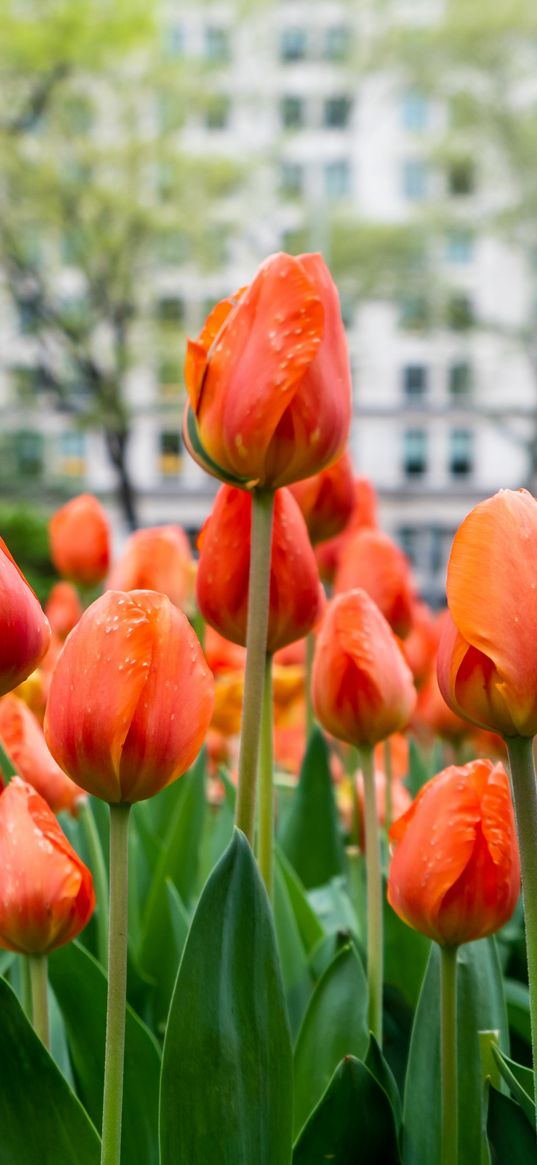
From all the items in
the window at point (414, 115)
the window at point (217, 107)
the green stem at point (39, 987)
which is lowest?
the green stem at point (39, 987)

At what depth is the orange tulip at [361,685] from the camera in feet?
2.20

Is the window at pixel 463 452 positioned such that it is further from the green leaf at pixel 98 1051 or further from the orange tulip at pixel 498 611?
the orange tulip at pixel 498 611

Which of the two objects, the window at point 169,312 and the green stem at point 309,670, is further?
the window at point 169,312

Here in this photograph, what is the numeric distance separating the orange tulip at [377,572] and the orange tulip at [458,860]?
0.55m

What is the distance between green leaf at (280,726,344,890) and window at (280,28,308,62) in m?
27.7

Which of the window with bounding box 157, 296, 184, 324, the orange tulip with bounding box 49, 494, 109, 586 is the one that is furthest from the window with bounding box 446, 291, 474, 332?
the orange tulip with bounding box 49, 494, 109, 586

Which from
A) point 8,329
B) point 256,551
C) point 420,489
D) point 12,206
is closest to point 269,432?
point 256,551

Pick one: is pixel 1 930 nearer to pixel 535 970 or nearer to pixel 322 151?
pixel 535 970

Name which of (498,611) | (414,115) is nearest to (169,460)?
(414,115)

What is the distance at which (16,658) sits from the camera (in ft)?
1.67

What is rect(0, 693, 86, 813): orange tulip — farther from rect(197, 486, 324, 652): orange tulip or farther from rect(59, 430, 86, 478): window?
rect(59, 430, 86, 478): window

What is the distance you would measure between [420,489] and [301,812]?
25.9 m

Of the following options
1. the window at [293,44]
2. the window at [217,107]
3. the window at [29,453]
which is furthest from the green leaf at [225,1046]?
the window at [293,44]

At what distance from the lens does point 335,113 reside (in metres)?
26.9
